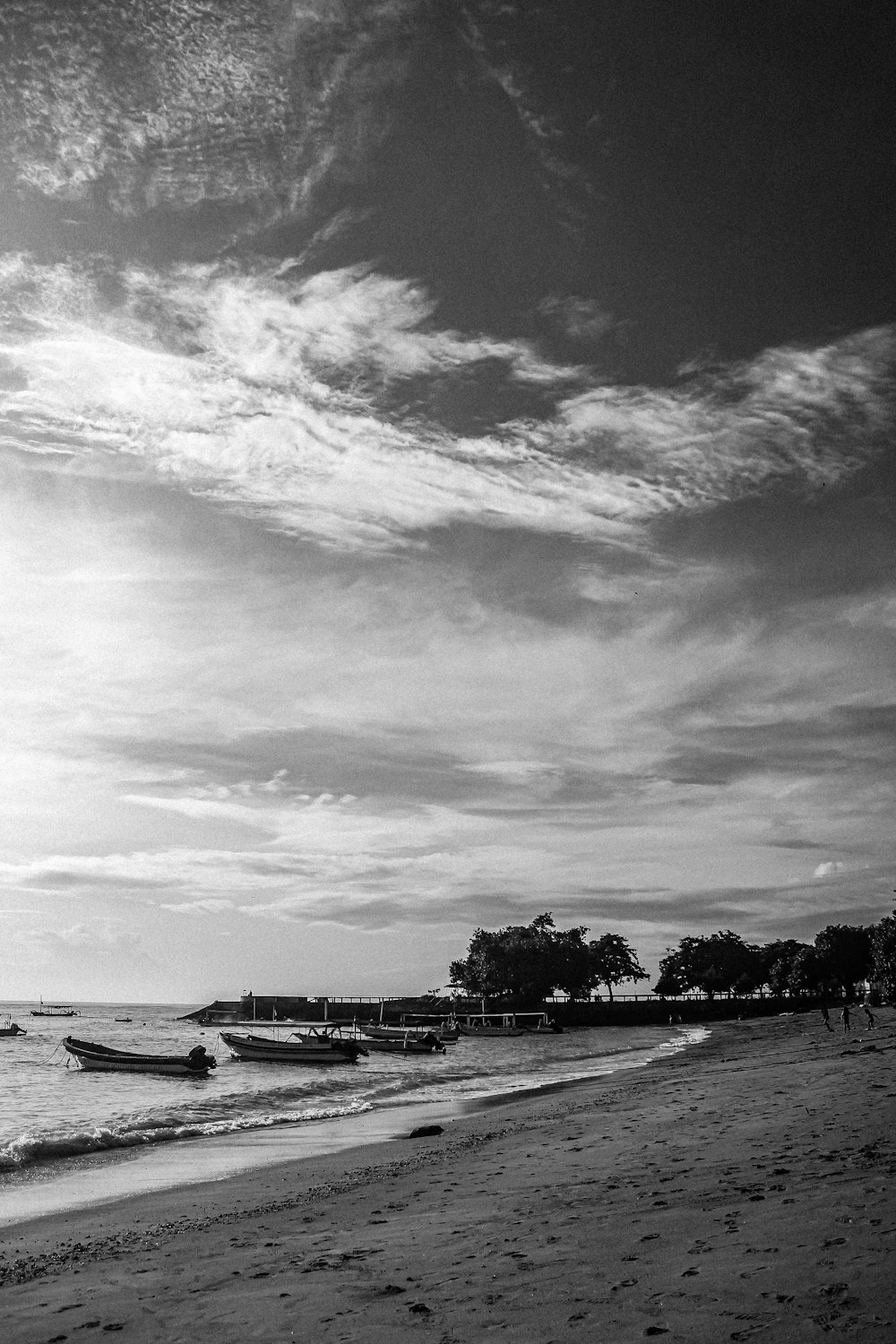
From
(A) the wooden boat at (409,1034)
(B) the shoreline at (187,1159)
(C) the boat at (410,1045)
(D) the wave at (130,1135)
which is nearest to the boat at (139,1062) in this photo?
(C) the boat at (410,1045)

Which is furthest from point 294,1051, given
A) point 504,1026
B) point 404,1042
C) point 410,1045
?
point 504,1026

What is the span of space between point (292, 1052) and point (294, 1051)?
0.29m

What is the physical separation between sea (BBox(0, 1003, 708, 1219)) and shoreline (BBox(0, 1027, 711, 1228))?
172mm

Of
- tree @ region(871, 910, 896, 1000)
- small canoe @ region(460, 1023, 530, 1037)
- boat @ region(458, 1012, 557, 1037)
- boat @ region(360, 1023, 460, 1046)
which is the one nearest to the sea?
boat @ region(360, 1023, 460, 1046)

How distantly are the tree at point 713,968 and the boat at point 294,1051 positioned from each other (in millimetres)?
104796

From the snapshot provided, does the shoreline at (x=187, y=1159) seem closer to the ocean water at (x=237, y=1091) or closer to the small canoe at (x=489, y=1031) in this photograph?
the ocean water at (x=237, y=1091)

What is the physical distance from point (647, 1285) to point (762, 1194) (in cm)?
328

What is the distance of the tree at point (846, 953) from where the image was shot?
137375 mm

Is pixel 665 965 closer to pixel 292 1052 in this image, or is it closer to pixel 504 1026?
pixel 504 1026

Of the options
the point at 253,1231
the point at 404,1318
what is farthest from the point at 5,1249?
the point at 404,1318

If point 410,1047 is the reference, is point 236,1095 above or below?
above

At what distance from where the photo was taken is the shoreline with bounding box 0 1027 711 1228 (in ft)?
59.7

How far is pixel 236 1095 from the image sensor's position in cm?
4253

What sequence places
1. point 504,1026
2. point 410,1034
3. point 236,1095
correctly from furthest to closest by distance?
point 504,1026, point 410,1034, point 236,1095
